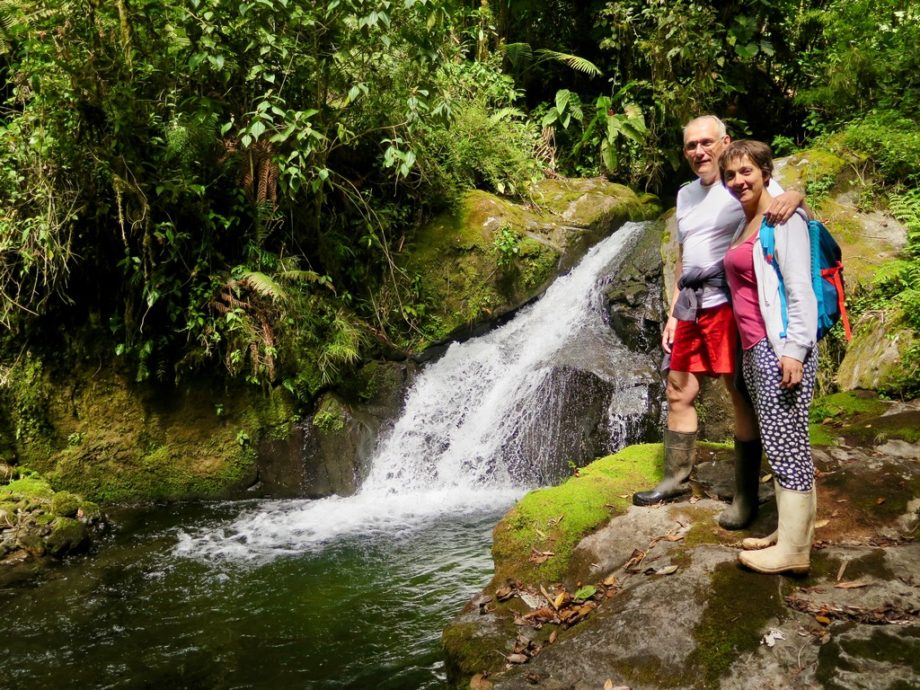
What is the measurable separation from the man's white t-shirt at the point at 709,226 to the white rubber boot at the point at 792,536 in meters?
1.05

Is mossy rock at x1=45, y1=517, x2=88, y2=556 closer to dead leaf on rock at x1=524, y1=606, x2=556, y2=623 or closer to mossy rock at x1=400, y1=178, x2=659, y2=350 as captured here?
mossy rock at x1=400, y1=178, x2=659, y2=350

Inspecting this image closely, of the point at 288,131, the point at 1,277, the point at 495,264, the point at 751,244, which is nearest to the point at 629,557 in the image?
the point at 751,244

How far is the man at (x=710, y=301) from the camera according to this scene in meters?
3.38

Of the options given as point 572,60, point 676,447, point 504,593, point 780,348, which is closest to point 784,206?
point 780,348

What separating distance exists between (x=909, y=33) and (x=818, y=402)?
6.00 metres

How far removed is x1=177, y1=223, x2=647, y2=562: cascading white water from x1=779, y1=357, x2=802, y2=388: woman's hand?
4354 mm

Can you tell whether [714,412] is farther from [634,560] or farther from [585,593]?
[585,593]

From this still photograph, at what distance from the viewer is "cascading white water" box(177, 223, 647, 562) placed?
21.5ft

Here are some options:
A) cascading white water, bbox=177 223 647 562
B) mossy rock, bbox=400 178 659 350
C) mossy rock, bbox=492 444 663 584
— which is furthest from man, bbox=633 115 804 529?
mossy rock, bbox=400 178 659 350

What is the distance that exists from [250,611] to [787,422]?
397 centimetres

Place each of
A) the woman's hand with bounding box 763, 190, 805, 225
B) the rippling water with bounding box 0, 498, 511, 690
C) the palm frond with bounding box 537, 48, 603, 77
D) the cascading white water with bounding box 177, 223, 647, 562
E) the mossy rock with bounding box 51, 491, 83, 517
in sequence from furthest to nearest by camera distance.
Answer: the palm frond with bounding box 537, 48, 603, 77, the cascading white water with bounding box 177, 223, 647, 562, the mossy rock with bounding box 51, 491, 83, 517, the rippling water with bounding box 0, 498, 511, 690, the woman's hand with bounding box 763, 190, 805, 225

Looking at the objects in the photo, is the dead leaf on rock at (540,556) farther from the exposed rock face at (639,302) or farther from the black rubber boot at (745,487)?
the exposed rock face at (639,302)

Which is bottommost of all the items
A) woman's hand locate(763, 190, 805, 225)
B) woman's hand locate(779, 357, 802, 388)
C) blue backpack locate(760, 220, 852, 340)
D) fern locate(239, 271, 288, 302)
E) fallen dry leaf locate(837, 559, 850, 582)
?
fallen dry leaf locate(837, 559, 850, 582)

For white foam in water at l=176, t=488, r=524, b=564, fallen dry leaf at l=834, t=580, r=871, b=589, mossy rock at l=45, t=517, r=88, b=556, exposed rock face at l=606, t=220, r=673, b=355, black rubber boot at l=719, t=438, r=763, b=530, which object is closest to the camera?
fallen dry leaf at l=834, t=580, r=871, b=589
